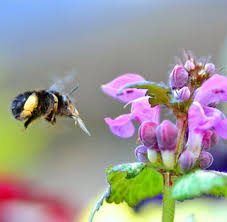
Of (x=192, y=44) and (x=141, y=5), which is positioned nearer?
(x=192, y=44)

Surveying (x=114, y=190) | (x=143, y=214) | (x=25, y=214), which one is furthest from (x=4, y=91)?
(x=114, y=190)

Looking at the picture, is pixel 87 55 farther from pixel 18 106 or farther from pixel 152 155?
pixel 152 155

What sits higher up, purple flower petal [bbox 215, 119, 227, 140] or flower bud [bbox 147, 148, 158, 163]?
purple flower petal [bbox 215, 119, 227, 140]

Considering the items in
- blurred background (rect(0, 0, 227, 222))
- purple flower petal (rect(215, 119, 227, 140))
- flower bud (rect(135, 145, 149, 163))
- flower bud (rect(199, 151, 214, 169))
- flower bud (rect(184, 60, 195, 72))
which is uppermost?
blurred background (rect(0, 0, 227, 222))

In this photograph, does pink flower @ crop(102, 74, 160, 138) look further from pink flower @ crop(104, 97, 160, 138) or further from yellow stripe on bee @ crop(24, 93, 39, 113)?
yellow stripe on bee @ crop(24, 93, 39, 113)

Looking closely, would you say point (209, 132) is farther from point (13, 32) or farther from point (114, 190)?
point (13, 32)

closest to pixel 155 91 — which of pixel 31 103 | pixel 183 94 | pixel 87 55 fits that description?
pixel 183 94

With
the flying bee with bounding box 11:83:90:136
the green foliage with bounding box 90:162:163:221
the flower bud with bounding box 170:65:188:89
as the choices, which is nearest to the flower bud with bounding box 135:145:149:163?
the green foliage with bounding box 90:162:163:221
